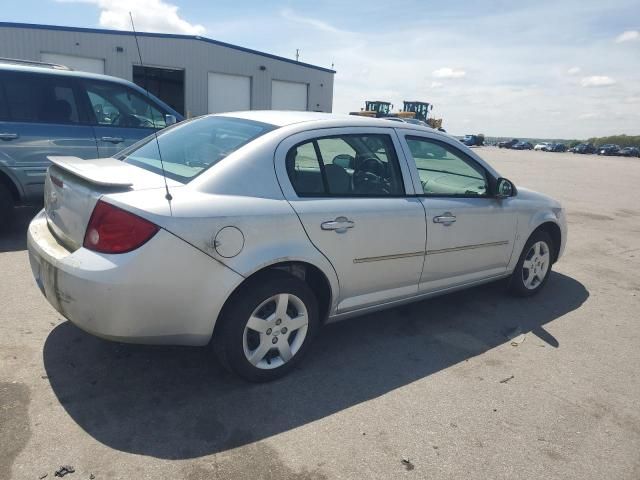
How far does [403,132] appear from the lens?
3.69 meters

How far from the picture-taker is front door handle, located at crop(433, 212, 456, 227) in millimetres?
3676

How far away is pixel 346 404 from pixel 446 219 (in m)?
1.61

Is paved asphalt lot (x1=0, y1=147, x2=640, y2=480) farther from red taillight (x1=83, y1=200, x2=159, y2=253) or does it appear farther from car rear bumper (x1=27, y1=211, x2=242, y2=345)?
red taillight (x1=83, y1=200, x2=159, y2=253)

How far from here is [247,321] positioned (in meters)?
2.83

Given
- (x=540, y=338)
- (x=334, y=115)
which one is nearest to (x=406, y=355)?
(x=540, y=338)

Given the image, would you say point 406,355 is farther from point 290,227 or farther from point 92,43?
point 92,43

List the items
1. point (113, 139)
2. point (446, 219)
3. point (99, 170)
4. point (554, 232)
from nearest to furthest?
point (99, 170) → point (446, 219) → point (554, 232) → point (113, 139)

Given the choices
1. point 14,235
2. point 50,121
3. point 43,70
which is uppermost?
point 43,70

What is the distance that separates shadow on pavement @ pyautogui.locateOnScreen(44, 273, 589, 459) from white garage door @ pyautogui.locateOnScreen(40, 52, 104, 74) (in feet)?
66.9

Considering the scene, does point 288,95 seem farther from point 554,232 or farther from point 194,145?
point 194,145

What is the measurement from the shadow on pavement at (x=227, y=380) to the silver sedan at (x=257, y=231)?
→ 237mm

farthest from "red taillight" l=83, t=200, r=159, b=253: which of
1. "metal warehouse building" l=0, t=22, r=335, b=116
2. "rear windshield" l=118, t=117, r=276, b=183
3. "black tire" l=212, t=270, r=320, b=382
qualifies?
"metal warehouse building" l=0, t=22, r=335, b=116

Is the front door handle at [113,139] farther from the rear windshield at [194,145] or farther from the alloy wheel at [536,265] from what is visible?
the alloy wheel at [536,265]

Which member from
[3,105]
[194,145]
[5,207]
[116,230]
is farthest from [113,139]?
[116,230]
